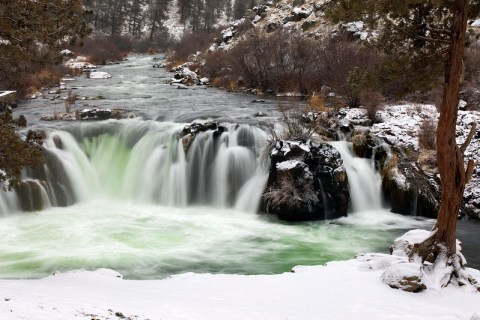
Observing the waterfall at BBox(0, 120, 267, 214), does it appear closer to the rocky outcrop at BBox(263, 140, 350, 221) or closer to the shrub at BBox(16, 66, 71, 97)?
the rocky outcrop at BBox(263, 140, 350, 221)

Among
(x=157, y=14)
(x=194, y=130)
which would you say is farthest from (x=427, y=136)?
(x=157, y=14)

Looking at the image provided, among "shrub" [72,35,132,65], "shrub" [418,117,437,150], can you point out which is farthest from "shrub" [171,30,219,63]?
"shrub" [418,117,437,150]

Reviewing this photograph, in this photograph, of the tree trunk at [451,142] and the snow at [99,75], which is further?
the snow at [99,75]

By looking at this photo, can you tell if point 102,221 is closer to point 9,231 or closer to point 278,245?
point 9,231

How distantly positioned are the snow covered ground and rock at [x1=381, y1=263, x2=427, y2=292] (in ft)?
0.42

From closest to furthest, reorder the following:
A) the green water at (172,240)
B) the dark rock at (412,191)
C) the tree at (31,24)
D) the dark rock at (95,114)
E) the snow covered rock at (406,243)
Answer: the tree at (31,24), the snow covered rock at (406,243), the green water at (172,240), the dark rock at (412,191), the dark rock at (95,114)

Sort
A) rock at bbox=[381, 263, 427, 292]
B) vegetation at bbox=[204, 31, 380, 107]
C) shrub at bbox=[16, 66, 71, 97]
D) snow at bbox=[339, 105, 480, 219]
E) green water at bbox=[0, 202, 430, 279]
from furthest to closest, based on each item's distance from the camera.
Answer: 1. shrub at bbox=[16, 66, 71, 97]
2. vegetation at bbox=[204, 31, 380, 107]
3. snow at bbox=[339, 105, 480, 219]
4. green water at bbox=[0, 202, 430, 279]
5. rock at bbox=[381, 263, 427, 292]

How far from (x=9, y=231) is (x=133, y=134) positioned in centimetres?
652

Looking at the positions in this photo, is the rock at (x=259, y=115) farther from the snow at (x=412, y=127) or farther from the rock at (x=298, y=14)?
the rock at (x=298, y=14)

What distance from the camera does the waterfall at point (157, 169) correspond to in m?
15.0

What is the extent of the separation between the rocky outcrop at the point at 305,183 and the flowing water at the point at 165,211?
15.9 inches

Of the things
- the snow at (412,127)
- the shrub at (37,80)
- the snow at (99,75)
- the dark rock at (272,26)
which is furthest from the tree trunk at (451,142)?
the dark rock at (272,26)

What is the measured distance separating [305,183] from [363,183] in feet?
7.55

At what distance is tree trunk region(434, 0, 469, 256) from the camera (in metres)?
7.79
